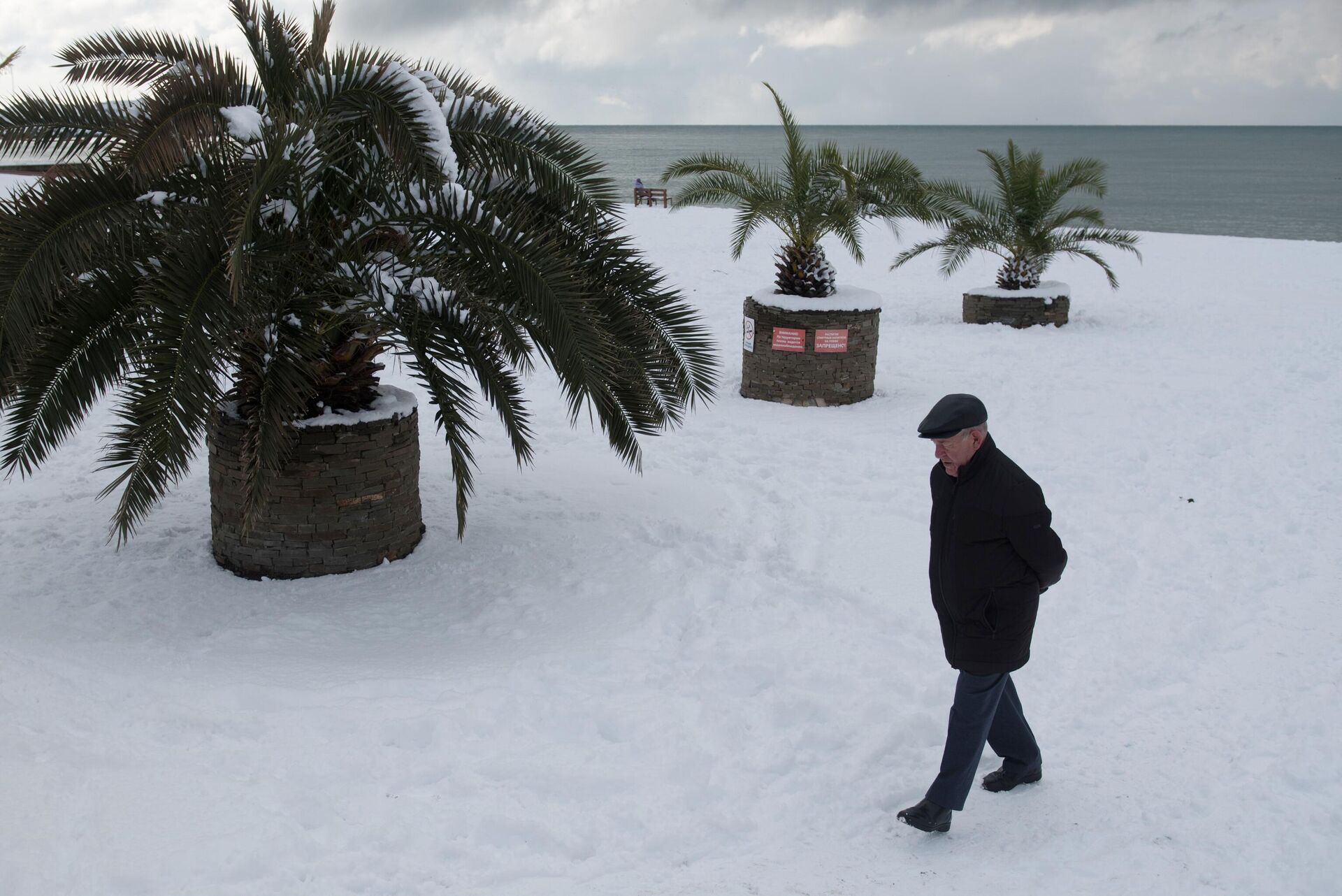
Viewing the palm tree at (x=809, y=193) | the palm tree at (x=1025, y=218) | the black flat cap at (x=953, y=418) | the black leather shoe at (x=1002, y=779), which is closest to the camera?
the black flat cap at (x=953, y=418)

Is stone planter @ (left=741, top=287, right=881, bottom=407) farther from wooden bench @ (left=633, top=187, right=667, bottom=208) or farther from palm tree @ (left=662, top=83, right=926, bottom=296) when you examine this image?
wooden bench @ (left=633, top=187, right=667, bottom=208)

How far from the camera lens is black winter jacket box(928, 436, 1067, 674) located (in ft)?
11.3

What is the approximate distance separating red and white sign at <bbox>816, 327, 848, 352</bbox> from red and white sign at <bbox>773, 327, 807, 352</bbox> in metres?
0.13

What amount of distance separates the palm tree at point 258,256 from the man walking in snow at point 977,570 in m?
1.88

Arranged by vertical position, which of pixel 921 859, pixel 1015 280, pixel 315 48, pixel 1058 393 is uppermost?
pixel 315 48

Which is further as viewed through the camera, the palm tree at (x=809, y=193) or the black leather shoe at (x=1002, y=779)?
the palm tree at (x=809, y=193)

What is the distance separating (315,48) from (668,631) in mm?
3552

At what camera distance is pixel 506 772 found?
12.9 feet

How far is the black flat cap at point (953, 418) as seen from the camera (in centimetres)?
340

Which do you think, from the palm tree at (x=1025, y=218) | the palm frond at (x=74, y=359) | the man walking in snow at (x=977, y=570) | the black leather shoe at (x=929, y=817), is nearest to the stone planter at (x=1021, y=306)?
the palm tree at (x=1025, y=218)

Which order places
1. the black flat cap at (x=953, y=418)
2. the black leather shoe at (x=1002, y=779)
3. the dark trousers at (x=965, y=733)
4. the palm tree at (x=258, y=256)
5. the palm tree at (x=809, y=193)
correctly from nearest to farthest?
1. the black flat cap at (x=953, y=418)
2. the dark trousers at (x=965, y=733)
3. the black leather shoe at (x=1002, y=779)
4. the palm tree at (x=258, y=256)
5. the palm tree at (x=809, y=193)

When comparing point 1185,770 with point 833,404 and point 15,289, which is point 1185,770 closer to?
point 15,289

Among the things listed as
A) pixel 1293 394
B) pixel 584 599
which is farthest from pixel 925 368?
pixel 584 599

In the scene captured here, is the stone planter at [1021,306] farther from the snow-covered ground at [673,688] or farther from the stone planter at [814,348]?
the snow-covered ground at [673,688]
